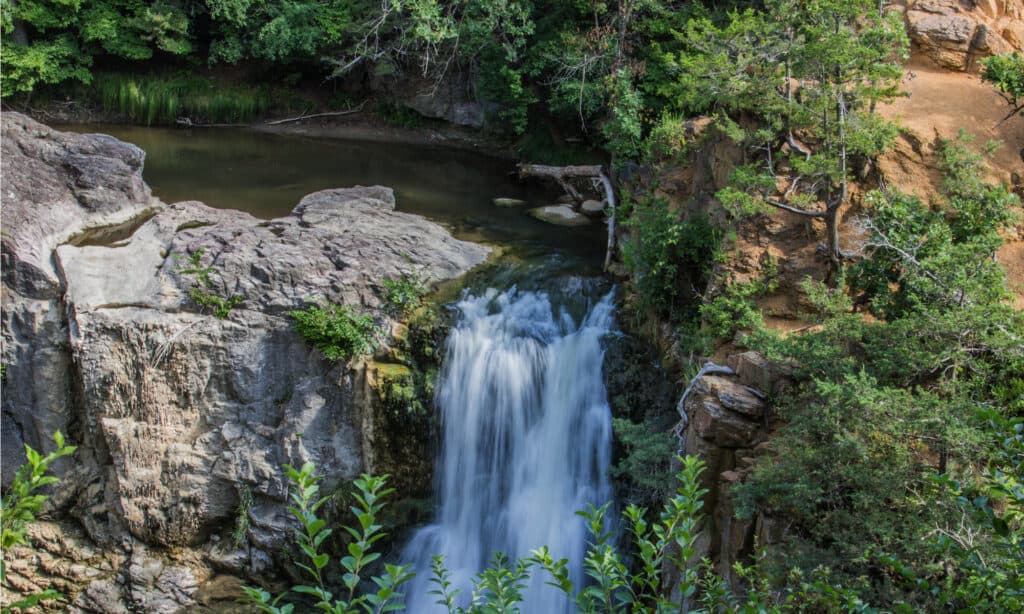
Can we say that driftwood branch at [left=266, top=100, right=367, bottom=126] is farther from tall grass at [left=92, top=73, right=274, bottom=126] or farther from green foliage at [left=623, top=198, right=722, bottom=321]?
green foliage at [left=623, top=198, right=722, bottom=321]

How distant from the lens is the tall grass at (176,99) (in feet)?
66.4

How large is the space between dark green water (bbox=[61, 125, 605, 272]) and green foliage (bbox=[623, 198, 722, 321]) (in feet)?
7.31

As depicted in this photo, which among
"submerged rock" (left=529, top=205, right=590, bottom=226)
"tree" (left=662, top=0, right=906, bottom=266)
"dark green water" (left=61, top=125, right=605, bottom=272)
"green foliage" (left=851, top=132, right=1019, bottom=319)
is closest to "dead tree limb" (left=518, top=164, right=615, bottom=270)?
"dark green water" (left=61, top=125, right=605, bottom=272)

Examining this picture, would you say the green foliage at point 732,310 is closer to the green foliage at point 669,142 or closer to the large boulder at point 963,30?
the green foliage at point 669,142

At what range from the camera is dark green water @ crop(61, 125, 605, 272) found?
13.3m

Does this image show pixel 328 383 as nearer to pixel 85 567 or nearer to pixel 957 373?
pixel 85 567

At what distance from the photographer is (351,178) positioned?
16.2 metres

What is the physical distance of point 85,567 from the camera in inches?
394

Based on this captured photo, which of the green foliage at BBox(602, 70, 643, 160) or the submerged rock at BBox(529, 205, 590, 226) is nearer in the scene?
the green foliage at BBox(602, 70, 643, 160)

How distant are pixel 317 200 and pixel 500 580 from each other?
32.3 ft

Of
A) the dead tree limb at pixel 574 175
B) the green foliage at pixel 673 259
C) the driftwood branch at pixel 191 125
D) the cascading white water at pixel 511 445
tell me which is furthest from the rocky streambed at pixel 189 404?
the driftwood branch at pixel 191 125

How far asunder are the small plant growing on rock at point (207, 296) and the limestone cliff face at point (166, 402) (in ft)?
A: 0.30

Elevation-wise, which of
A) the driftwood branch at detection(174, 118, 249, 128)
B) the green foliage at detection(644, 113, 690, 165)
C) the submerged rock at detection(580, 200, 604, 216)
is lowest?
the submerged rock at detection(580, 200, 604, 216)

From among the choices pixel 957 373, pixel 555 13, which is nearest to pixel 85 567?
pixel 957 373
